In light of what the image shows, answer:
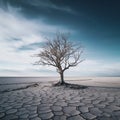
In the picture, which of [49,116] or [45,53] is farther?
[45,53]

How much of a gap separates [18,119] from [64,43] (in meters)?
12.9

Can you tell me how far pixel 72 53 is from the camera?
1709 centimetres

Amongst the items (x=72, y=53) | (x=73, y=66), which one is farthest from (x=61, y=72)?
(x=72, y=53)

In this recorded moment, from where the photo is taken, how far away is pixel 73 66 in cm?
1709

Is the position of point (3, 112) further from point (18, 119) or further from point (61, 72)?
point (61, 72)

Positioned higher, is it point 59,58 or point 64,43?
point 64,43

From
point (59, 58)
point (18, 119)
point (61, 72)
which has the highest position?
point (59, 58)

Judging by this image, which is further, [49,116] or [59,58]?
[59,58]

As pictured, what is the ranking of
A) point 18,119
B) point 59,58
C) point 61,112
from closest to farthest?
1. point 18,119
2. point 61,112
3. point 59,58

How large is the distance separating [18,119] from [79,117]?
7.27 ft

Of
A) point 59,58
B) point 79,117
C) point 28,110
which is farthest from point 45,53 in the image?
point 79,117

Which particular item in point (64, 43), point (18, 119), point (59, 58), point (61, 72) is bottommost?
point (18, 119)

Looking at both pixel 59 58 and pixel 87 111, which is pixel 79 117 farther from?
pixel 59 58

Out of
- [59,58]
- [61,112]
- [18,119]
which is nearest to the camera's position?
[18,119]
